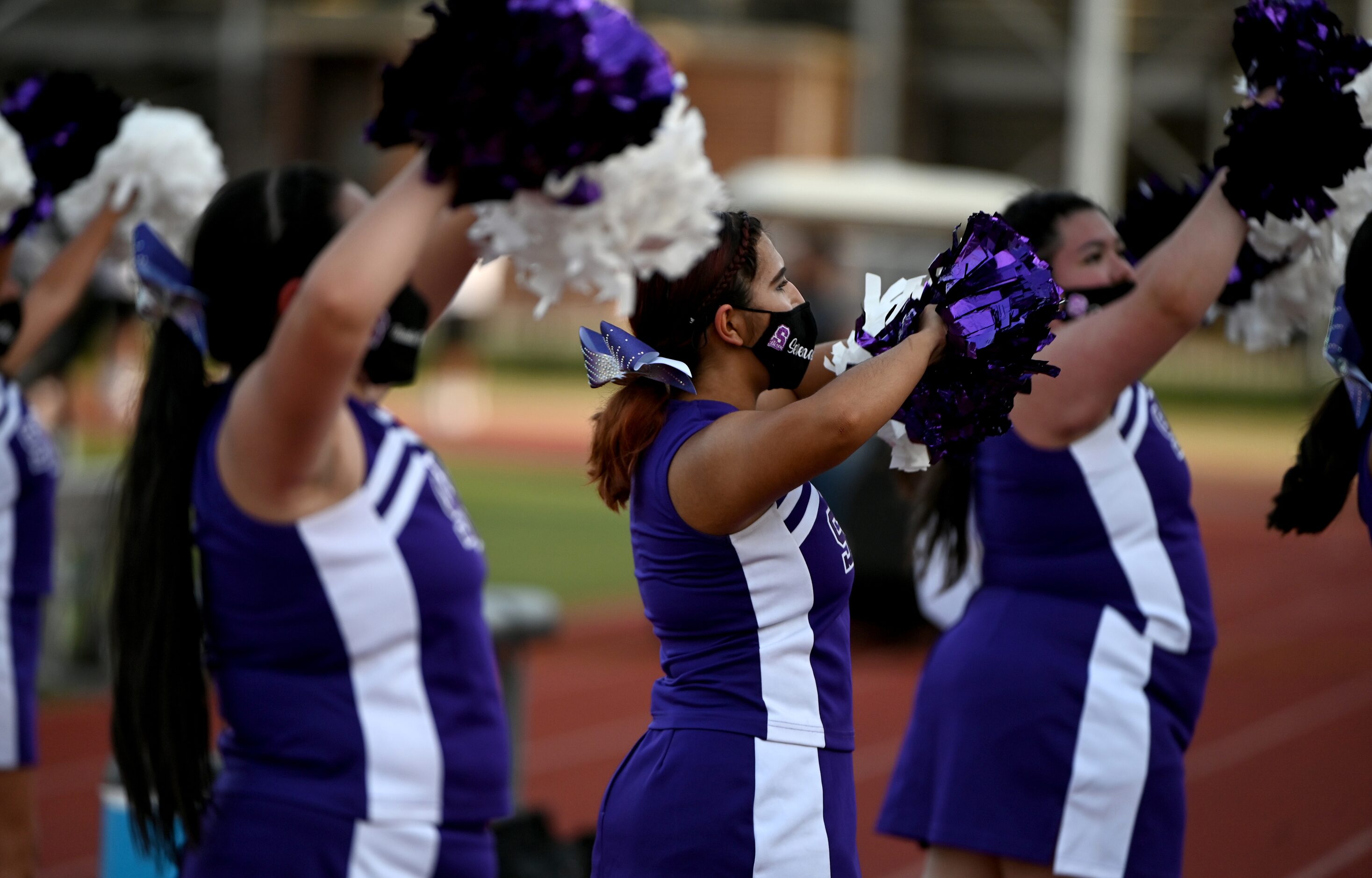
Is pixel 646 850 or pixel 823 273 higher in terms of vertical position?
pixel 646 850

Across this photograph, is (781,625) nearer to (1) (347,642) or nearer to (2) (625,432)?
(2) (625,432)

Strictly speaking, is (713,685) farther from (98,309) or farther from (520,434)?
(520,434)

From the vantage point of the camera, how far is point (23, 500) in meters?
3.73

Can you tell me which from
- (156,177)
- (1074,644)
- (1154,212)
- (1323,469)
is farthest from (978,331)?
(156,177)

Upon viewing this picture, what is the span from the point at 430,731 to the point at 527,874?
64.0 inches

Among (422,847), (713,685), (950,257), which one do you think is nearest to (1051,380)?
(950,257)

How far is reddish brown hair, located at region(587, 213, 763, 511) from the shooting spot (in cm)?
227

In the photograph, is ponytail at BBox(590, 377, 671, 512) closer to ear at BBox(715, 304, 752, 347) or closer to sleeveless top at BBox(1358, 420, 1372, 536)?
ear at BBox(715, 304, 752, 347)

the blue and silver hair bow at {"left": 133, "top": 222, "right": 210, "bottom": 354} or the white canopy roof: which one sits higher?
the blue and silver hair bow at {"left": 133, "top": 222, "right": 210, "bottom": 354}

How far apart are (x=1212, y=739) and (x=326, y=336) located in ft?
20.8

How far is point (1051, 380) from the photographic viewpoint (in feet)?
9.41

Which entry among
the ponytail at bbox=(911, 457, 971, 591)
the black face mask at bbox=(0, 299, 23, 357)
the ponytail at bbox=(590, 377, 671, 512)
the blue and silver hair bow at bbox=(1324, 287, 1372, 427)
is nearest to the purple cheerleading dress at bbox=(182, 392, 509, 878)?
the ponytail at bbox=(590, 377, 671, 512)

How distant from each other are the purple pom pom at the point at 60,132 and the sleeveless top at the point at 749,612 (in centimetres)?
182

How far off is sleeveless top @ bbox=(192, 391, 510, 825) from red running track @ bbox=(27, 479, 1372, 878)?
3.37 m
